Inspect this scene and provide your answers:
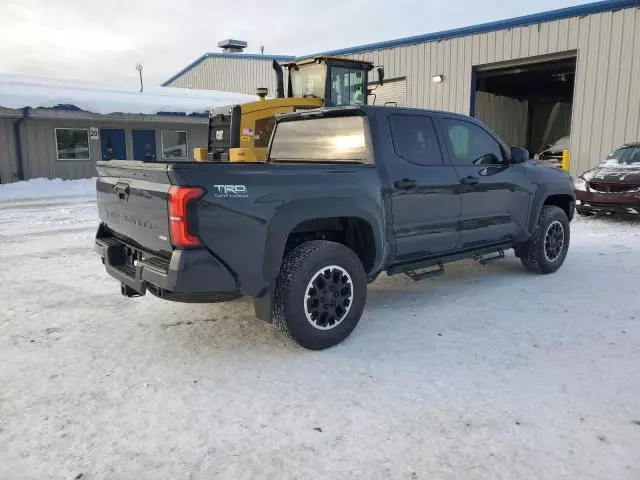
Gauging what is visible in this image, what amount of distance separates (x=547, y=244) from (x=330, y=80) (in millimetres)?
6958

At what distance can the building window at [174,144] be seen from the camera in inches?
876

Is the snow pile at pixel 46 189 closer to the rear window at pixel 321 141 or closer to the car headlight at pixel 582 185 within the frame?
the rear window at pixel 321 141

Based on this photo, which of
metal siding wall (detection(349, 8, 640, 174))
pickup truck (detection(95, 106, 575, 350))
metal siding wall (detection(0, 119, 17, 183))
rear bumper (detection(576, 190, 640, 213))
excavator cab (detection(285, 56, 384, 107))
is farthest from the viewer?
metal siding wall (detection(0, 119, 17, 183))

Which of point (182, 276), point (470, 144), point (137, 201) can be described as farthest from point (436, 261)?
point (137, 201)

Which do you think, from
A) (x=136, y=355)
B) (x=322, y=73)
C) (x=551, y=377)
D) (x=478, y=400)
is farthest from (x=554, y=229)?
(x=322, y=73)

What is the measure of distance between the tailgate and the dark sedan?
370 inches

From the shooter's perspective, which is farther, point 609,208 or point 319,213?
point 609,208

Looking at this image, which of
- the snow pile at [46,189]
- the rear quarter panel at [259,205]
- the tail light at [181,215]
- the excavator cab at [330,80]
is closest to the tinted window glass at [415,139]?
the rear quarter panel at [259,205]

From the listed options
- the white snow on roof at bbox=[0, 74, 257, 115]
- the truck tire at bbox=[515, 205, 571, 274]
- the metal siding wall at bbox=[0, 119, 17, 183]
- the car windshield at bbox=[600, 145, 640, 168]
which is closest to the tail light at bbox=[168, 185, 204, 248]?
the truck tire at bbox=[515, 205, 571, 274]

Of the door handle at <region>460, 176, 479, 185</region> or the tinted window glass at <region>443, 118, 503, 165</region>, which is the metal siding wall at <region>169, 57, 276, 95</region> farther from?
the door handle at <region>460, 176, 479, 185</region>

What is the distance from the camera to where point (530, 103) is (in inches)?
1022

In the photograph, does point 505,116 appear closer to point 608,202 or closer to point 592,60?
point 592,60

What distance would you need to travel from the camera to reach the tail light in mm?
3229

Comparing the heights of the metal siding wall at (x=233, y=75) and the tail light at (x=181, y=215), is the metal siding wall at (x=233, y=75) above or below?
above
